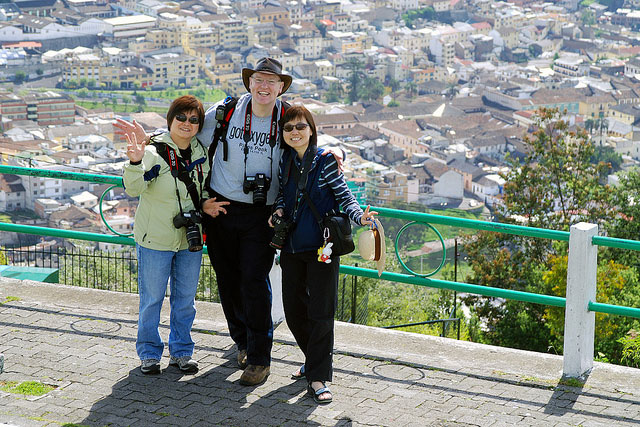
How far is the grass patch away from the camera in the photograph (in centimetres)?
368

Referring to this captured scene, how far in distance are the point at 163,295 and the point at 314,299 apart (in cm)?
69

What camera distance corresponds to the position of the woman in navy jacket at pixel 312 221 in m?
3.57

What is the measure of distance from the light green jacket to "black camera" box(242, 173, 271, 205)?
23cm

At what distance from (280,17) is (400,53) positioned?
20503mm

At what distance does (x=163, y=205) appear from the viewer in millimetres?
3730

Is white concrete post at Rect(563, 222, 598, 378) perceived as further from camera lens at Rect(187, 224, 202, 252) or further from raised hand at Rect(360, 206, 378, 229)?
camera lens at Rect(187, 224, 202, 252)

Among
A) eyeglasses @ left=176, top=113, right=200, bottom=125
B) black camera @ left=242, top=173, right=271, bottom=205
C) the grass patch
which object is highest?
eyeglasses @ left=176, top=113, right=200, bottom=125

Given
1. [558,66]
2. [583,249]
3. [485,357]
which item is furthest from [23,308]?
[558,66]

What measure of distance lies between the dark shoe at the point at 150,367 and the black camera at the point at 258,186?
838mm

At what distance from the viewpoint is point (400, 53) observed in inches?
4365

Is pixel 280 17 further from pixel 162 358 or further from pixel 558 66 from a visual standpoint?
pixel 162 358

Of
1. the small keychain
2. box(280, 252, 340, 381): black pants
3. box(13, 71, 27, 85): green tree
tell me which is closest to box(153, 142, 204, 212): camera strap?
box(280, 252, 340, 381): black pants

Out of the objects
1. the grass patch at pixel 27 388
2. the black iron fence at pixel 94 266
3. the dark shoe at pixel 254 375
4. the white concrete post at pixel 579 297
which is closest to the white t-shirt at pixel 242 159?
the dark shoe at pixel 254 375

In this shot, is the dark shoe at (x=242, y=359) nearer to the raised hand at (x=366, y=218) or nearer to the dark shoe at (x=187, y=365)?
the dark shoe at (x=187, y=365)
